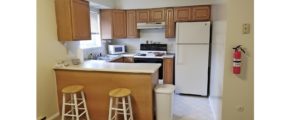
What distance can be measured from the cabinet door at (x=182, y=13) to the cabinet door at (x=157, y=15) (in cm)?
33

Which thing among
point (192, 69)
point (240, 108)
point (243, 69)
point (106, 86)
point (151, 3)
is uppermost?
point (151, 3)

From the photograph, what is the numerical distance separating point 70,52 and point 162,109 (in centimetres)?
194

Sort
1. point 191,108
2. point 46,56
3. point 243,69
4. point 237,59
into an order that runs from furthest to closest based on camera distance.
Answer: point 191,108, point 46,56, point 243,69, point 237,59

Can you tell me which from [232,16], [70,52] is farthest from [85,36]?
[232,16]

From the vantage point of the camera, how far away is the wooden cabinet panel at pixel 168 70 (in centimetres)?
438

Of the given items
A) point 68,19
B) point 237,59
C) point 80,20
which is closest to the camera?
point 237,59

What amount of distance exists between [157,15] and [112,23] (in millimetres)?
1203

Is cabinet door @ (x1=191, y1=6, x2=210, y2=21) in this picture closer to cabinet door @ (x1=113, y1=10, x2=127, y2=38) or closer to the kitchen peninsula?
cabinet door @ (x1=113, y1=10, x2=127, y2=38)

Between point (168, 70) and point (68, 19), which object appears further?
point (168, 70)

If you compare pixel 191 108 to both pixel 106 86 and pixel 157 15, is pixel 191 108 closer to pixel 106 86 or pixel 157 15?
pixel 106 86

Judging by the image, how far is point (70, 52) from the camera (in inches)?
128

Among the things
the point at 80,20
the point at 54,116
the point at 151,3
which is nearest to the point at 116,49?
the point at 151,3

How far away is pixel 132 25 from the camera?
4.87 m

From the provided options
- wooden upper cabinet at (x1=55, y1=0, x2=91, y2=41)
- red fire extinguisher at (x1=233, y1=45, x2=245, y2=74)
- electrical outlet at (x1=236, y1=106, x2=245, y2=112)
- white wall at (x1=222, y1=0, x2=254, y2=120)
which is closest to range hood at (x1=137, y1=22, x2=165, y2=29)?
wooden upper cabinet at (x1=55, y1=0, x2=91, y2=41)
